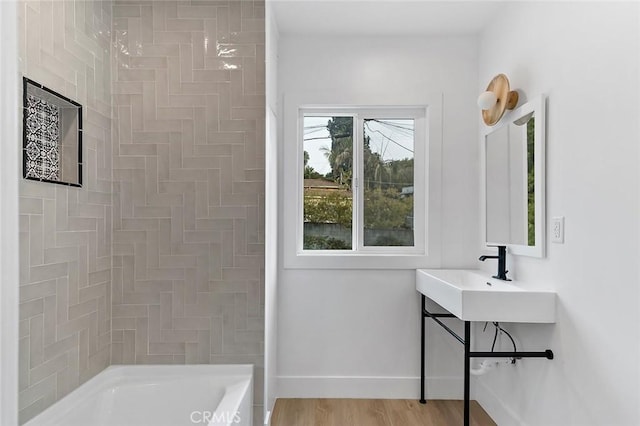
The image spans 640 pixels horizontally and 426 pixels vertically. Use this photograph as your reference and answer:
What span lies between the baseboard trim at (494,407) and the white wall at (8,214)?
7.79 feet

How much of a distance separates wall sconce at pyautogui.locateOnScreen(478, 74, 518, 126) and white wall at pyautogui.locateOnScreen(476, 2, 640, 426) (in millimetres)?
89

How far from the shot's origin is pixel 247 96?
2.32 metres

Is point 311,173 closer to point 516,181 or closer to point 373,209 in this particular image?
point 373,209

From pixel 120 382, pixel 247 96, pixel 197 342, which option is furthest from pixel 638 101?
pixel 120 382

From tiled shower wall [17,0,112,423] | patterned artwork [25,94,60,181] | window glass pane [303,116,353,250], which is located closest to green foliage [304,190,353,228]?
window glass pane [303,116,353,250]

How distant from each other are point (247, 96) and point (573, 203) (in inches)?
65.5

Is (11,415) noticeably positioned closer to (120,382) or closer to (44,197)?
(44,197)

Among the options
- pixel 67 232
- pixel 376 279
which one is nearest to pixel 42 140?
pixel 67 232

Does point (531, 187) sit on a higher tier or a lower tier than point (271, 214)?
higher

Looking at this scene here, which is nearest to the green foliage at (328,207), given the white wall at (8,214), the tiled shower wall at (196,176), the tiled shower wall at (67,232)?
the tiled shower wall at (196,176)

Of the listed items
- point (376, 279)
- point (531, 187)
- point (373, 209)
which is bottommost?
point (376, 279)

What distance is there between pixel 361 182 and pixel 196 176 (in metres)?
1.29

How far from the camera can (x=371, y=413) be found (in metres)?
2.77

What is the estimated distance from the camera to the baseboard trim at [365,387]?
9.84 feet
